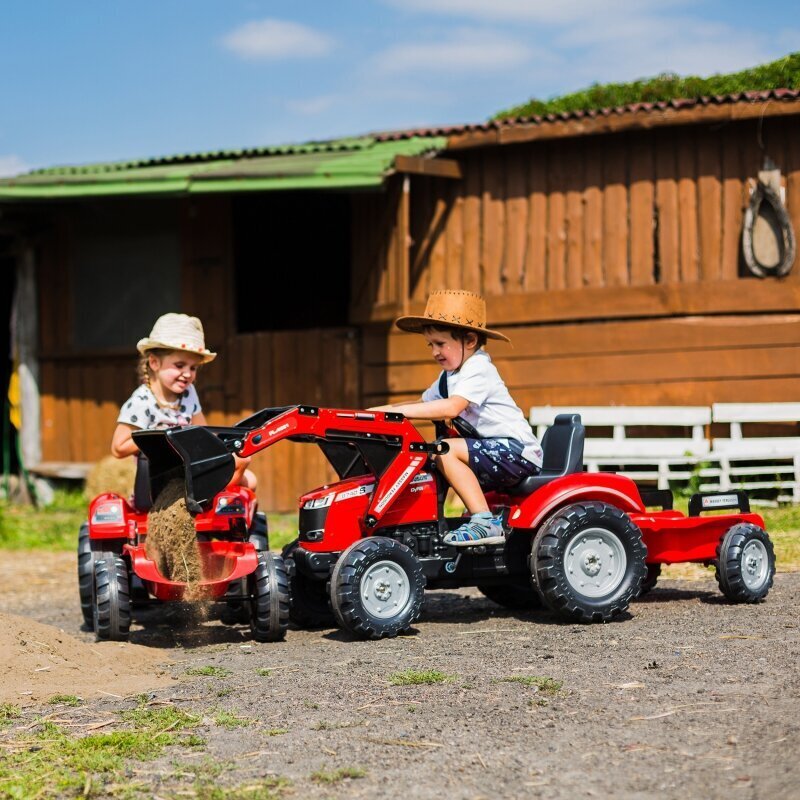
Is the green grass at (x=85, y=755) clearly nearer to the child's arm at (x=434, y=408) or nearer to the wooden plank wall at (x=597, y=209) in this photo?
the child's arm at (x=434, y=408)

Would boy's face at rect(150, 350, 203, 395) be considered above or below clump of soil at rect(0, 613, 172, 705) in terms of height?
above

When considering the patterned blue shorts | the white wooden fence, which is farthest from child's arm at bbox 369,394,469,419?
the white wooden fence

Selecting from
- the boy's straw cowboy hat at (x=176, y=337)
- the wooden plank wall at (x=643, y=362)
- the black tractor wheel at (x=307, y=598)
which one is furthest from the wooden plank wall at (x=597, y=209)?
the black tractor wheel at (x=307, y=598)

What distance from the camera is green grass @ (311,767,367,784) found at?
3652mm

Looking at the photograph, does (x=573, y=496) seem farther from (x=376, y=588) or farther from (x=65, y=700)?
(x=65, y=700)

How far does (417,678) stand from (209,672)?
3.14 ft

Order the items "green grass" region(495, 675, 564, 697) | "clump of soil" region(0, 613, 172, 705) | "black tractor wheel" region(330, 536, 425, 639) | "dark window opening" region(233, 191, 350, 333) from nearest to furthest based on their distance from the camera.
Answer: "green grass" region(495, 675, 564, 697), "clump of soil" region(0, 613, 172, 705), "black tractor wheel" region(330, 536, 425, 639), "dark window opening" region(233, 191, 350, 333)

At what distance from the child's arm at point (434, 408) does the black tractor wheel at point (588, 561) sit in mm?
731

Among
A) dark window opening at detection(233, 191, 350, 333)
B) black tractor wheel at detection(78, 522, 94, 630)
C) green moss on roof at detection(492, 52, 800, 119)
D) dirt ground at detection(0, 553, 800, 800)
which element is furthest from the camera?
dark window opening at detection(233, 191, 350, 333)

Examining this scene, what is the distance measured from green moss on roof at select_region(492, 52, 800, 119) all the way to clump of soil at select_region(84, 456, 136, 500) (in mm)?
5609

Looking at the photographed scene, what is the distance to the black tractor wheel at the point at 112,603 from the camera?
606 centimetres

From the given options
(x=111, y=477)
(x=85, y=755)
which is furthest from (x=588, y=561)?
(x=111, y=477)

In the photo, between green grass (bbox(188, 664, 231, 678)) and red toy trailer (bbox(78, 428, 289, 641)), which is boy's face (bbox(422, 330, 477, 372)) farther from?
green grass (bbox(188, 664, 231, 678))

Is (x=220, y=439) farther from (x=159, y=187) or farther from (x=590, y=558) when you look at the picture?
(x=159, y=187)
